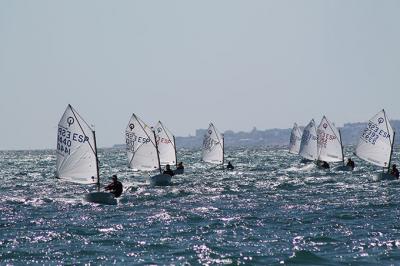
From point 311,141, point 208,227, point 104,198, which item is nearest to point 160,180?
point 104,198

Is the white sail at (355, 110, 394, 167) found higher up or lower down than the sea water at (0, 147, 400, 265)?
higher up

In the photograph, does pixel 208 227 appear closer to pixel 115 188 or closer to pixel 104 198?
pixel 104 198

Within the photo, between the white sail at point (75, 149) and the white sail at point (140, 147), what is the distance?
17065mm

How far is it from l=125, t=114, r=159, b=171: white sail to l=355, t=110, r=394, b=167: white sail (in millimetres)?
19182

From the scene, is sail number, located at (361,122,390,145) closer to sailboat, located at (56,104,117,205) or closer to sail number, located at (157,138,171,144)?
sail number, located at (157,138,171,144)

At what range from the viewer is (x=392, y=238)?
30.2 metres

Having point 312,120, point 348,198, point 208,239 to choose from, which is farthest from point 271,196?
point 312,120

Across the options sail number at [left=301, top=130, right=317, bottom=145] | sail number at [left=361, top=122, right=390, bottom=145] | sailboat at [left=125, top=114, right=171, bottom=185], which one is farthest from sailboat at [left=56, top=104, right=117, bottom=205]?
sail number at [left=301, top=130, right=317, bottom=145]

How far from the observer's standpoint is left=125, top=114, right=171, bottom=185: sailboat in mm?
63938

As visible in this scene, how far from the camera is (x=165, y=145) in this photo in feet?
258

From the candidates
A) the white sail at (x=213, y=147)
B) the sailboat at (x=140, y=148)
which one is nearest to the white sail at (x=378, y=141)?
the sailboat at (x=140, y=148)

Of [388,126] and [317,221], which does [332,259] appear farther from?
[388,126]

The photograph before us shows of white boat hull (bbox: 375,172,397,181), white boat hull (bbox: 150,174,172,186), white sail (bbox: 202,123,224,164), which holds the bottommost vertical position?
white boat hull (bbox: 375,172,397,181)

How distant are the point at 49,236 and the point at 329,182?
3595cm
